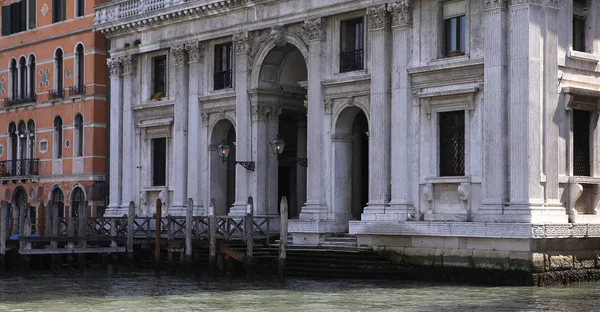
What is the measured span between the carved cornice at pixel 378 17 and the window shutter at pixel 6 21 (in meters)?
18.2

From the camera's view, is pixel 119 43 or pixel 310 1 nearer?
pixel 310 1

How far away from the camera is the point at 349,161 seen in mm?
28219

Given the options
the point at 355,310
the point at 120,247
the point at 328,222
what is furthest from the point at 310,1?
the point at 355,310

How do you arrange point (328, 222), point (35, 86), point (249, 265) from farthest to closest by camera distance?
point (35, 86), point (328, 222), point (249, 265)

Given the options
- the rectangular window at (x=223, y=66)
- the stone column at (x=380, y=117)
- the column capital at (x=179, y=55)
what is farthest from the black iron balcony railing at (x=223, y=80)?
the stone column at (x=380, y=117)

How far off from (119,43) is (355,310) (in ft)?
58.9

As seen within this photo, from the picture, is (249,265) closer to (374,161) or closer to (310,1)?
(374,161)

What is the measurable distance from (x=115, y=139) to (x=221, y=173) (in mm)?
4414

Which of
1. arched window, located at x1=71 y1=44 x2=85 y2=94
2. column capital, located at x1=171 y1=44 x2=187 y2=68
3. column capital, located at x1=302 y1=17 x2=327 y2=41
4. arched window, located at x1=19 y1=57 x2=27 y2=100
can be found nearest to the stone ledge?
column capital, located at x1=302 y1=17 x2=327 y2=41

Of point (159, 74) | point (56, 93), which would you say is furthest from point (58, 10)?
point (159, 74)

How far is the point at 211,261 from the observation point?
26.4m

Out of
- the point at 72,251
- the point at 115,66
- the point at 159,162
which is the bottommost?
the point at 72,251

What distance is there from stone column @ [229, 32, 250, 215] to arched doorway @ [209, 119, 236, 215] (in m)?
1.17

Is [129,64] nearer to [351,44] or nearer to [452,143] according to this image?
[351,44]
